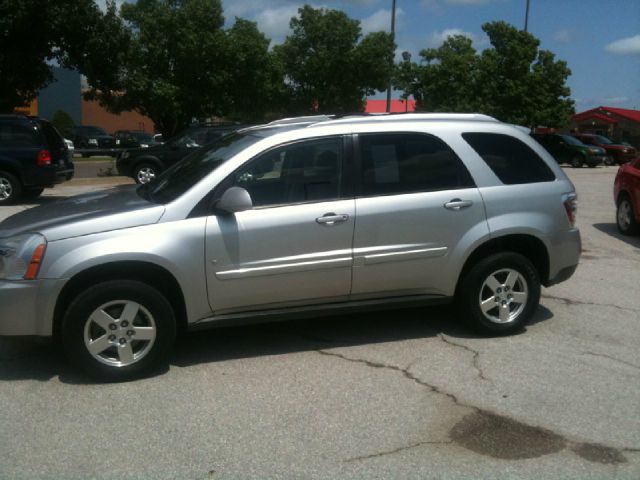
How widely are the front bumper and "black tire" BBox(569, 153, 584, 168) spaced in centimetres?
3122

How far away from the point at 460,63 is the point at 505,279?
30.5 m

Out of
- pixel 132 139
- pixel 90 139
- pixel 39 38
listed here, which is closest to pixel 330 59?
pixel 132 139

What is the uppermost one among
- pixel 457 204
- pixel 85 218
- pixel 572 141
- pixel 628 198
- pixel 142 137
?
pixel 572 141

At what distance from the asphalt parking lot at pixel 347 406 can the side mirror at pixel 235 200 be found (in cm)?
119

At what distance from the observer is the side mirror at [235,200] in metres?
4.91

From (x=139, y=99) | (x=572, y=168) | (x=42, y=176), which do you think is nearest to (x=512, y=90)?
(x=572, y=168)

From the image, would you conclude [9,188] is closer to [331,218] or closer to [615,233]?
[331,218]

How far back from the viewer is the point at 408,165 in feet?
18.3

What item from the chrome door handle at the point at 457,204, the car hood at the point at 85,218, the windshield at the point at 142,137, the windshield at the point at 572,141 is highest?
the windshield at the point at 572,141

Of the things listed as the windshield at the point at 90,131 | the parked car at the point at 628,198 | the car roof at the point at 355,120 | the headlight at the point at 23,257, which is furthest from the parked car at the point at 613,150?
the headlight at the point at 23,257

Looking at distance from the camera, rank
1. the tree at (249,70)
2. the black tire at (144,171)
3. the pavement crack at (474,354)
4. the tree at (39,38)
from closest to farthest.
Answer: the pavement crack at (474,354)
the black tire at (144,171)
the tree at (39,38)
the tree at (249,70)

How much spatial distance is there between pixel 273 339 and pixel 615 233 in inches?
310

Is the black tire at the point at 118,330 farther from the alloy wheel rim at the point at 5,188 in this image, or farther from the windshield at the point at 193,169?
the alloy wheel rim at the point at 5,188

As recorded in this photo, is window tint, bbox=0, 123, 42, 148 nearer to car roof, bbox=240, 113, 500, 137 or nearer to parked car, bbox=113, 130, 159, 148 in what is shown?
car roof, bbox=240, 113, 500, 137
